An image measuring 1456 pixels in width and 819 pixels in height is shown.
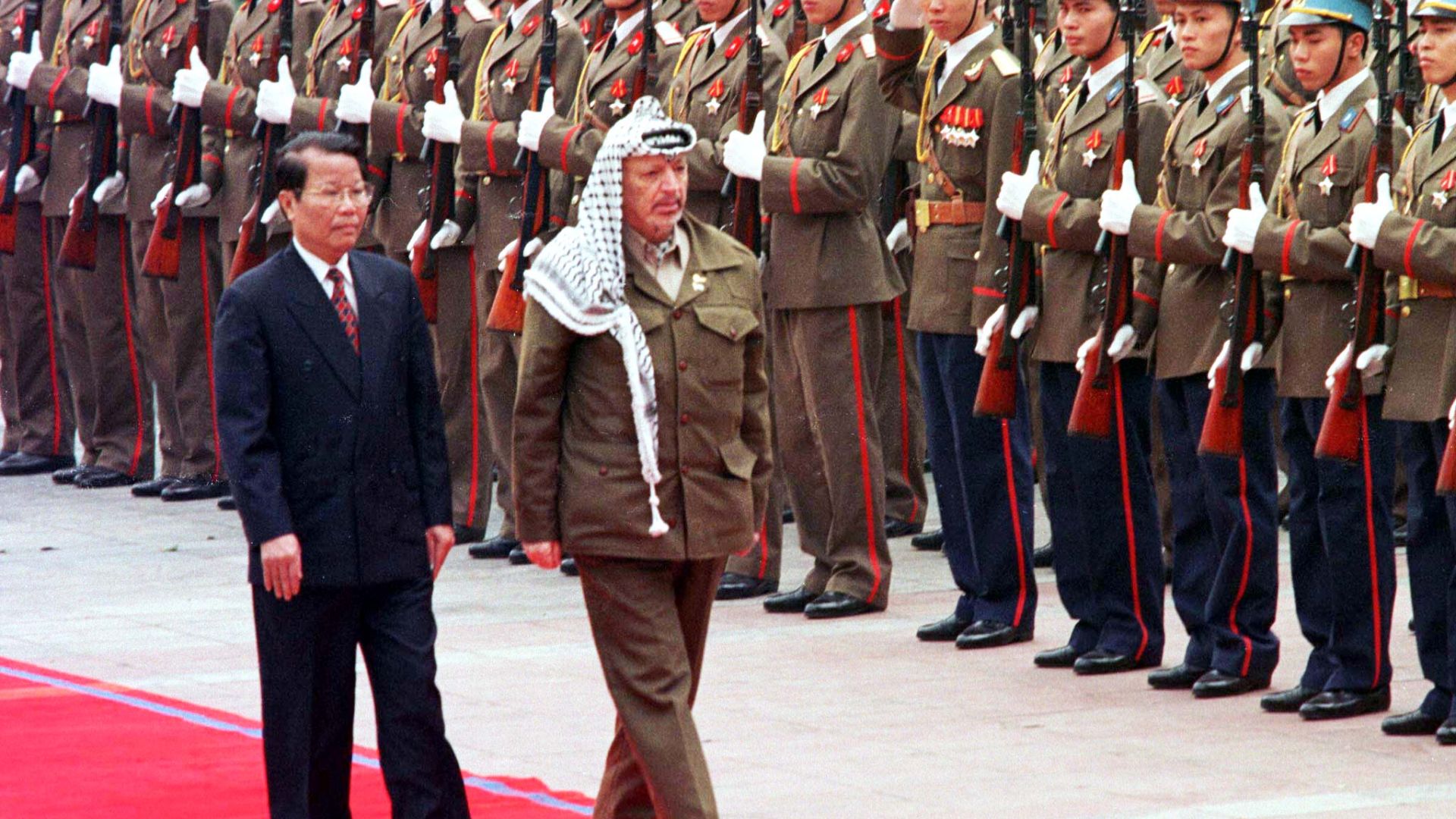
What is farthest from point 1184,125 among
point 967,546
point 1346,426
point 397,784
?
point 397,784

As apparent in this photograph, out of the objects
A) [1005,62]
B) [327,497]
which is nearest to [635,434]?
[327,497]

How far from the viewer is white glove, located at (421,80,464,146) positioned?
9.64m

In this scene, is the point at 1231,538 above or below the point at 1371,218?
below

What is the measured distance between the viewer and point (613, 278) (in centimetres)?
527

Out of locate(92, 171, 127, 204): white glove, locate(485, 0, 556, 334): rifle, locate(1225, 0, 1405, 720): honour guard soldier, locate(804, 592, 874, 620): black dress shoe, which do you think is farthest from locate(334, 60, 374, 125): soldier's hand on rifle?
locate(1225, 0, 1405, 720): honour guard soldier

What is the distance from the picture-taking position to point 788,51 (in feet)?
30.2

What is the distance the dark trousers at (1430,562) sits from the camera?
6.49 metres

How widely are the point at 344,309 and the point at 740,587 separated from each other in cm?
363

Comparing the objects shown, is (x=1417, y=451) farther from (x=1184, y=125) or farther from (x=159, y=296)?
(x=159, y=296)

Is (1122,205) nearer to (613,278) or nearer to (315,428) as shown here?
(613,278)

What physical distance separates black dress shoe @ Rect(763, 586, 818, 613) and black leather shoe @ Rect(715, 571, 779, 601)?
24cm

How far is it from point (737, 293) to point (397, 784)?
1.26 m

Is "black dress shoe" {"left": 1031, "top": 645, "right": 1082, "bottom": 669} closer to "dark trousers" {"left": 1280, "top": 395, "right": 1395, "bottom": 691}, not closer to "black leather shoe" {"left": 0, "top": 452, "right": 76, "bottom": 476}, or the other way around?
"dark trousers" {"left": 1280, "top": 395, "right": 1395, "bottom": 691}

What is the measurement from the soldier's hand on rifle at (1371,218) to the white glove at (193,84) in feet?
19.0
